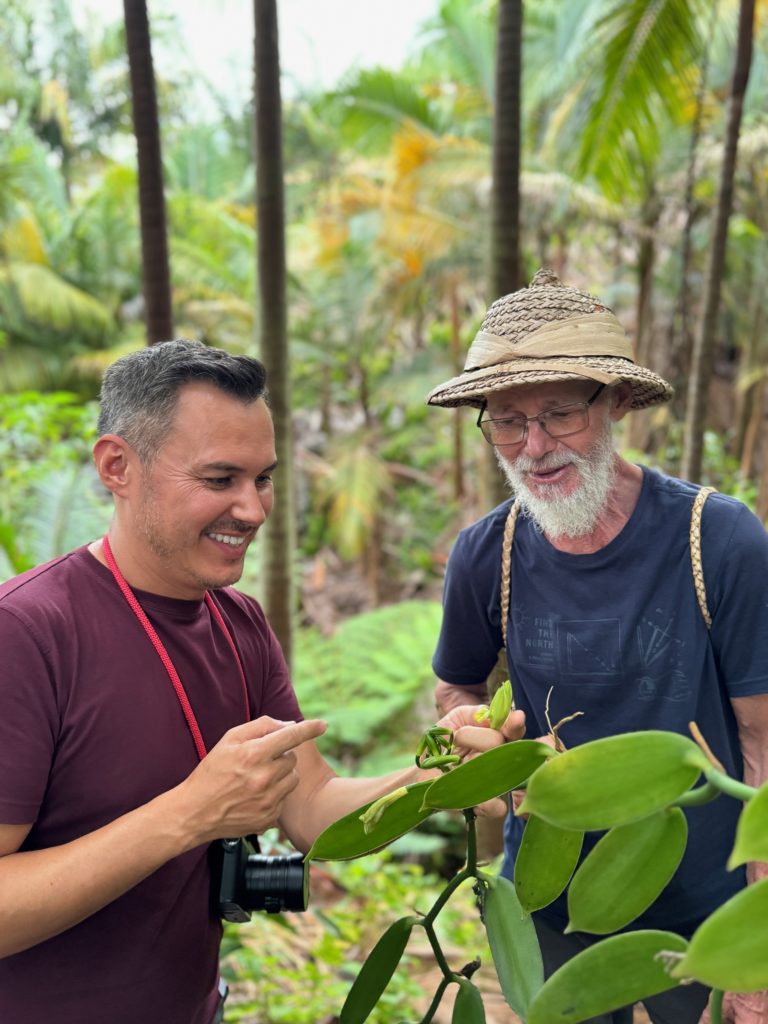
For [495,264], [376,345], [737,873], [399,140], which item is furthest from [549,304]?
[376,345]

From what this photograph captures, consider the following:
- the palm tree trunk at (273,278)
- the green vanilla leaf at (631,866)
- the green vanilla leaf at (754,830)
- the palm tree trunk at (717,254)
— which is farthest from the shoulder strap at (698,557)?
the palm tree trunk at (717,254)

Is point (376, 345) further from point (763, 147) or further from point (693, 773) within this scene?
point (693, 773)

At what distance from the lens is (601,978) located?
0.58 meters

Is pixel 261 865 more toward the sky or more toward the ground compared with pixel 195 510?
more toward the ground

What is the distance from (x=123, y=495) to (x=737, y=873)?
1.17 metres

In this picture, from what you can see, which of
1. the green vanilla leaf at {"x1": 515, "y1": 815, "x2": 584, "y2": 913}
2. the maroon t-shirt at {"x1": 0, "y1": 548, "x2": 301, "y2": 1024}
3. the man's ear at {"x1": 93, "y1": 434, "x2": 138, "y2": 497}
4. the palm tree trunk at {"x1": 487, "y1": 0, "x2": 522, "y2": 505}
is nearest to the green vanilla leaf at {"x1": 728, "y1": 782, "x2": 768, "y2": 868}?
the green vanilla leaf at {"x1": 515, "y1": 815, "x2": 584, "y2": 913}

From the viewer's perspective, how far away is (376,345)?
11.4m

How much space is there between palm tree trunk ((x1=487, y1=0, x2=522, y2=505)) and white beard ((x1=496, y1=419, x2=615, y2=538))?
1206 millimetres

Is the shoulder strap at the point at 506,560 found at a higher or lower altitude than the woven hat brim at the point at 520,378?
lower

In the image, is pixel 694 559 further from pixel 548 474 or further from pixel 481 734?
pixel 481 734

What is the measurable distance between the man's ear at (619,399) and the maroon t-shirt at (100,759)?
2.68 feet

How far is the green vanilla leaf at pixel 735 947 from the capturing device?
1.49 ft

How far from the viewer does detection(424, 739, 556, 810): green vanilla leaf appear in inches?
27.5

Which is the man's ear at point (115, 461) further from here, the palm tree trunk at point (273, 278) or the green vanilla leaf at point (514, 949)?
the palm tree trunk at point (273, 278)
